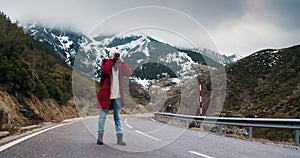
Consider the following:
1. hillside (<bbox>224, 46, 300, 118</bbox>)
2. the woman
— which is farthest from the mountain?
hillside (<bbox>224, 46, 300, 118</bbox>)

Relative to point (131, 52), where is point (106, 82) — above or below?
below

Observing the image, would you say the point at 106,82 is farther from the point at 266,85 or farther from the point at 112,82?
the point at 266,85

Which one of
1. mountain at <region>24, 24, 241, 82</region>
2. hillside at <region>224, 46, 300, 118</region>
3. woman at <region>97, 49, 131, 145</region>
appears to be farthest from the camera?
hillside at <region>224, 46, 300, 118</region>

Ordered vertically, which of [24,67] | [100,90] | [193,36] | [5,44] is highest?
[5,44]

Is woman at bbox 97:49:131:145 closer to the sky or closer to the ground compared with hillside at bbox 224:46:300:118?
closer to the ground

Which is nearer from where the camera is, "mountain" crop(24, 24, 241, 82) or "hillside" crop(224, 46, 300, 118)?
"mountain" crop(24, 24, 241, 82)

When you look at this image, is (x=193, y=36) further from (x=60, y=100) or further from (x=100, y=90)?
(x=60, y=100)

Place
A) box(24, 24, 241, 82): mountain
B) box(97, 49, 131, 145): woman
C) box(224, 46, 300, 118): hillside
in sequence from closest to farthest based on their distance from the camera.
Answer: box(97, 49, 131, 145): woman
box(24, 24, 241, 82): mountain
box(224, 46, 300, 118): hillside

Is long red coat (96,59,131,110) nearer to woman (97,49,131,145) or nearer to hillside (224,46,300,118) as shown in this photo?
woman (97,49,131,145)

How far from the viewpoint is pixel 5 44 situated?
22.2 metres

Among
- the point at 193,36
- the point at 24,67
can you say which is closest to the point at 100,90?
the point at 193,36

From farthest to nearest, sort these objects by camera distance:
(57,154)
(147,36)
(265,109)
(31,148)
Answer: (265,109)
(147,36)
(31,148)
(57,154)

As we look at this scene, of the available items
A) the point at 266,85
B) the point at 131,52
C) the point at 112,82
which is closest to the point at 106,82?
the point at 112,82

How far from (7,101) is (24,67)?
656 centimetres
